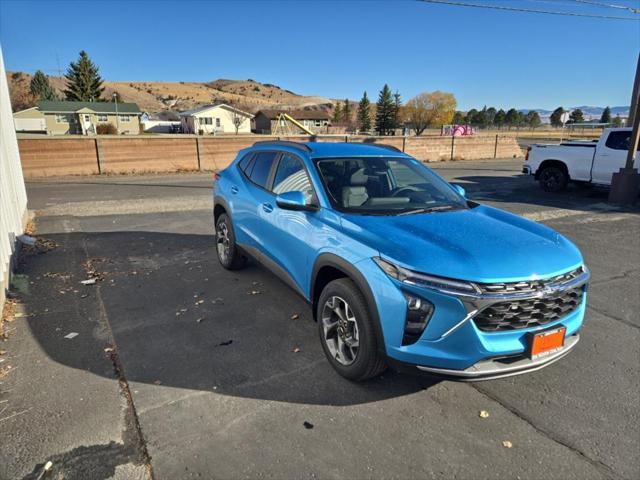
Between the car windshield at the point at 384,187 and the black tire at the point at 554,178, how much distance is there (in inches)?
418

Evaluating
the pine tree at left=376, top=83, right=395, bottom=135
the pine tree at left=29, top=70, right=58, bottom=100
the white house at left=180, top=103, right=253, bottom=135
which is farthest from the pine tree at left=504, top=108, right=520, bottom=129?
the pine tree at left=29, top=70, right=58, bottom=100

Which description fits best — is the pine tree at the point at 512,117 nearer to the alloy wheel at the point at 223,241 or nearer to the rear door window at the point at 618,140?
the rear door window at the point at 618,140

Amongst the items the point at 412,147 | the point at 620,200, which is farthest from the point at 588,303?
the point at 412,147

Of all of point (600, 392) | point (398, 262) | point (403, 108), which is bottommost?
point (600, 392)

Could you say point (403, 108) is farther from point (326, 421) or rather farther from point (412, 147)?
point (326, 421)

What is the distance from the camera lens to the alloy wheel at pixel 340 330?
312cm

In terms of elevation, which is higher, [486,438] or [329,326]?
[329,326]

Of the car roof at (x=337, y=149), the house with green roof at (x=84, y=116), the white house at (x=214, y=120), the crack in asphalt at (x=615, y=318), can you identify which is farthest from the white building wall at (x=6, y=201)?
the white house at (x=214, y=120)

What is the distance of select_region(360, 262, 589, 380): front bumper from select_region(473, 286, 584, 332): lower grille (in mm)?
31

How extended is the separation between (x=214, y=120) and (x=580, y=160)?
74979 mm

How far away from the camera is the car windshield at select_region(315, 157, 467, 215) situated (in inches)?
141

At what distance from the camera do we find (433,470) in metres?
2.43

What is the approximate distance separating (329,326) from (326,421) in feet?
2.44

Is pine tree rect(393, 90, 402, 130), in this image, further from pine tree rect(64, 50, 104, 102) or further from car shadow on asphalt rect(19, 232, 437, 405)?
car shadow on asphalt rect(19, 232, 437, 405)
